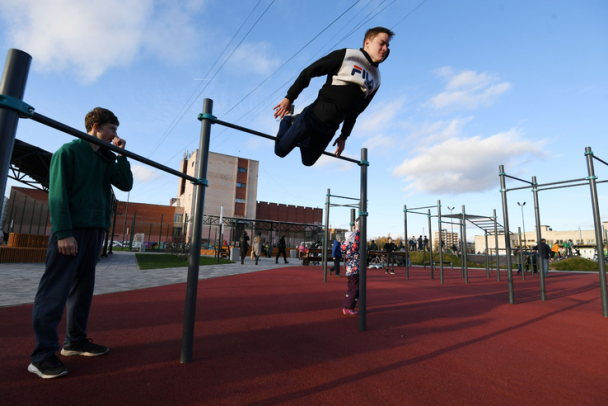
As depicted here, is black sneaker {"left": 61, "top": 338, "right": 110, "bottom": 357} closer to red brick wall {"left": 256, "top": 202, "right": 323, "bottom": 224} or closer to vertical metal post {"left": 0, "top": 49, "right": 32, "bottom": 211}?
vertical metal post {"left": 0, "top": 49, "right": 32, "bottom": 211}

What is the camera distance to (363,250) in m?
3.80

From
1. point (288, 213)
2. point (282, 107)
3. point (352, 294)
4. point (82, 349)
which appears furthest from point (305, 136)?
point (288, 213)

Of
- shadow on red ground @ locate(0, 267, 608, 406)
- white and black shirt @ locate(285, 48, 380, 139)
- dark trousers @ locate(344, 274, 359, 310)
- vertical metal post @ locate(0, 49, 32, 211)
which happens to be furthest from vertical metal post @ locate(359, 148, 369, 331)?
vertical metal post @ locate(0, 49, 32, 211)

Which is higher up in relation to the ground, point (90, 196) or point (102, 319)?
point (90, 196)

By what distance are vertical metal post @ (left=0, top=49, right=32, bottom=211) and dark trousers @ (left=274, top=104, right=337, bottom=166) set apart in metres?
1.73

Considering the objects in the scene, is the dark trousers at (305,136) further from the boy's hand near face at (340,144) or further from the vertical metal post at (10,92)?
the vertical metal post at (10,92)

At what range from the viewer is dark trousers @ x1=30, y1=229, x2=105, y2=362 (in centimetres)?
202

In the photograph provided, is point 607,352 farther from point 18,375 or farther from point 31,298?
point 31,298

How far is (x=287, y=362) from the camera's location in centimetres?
250

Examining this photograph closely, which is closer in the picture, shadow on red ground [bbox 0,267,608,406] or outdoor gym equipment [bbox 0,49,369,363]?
outdoor gym equipment [bbox 0,49,369,363]

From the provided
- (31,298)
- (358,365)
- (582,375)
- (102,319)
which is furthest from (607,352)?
(31,298)

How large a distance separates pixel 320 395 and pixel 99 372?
1455 millimetres

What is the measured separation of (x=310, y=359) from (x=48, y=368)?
1.76m

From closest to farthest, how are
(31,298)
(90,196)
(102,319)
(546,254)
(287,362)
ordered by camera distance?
(90,196)
(287,362)
(102,319)
(31,298)
(546,254)
